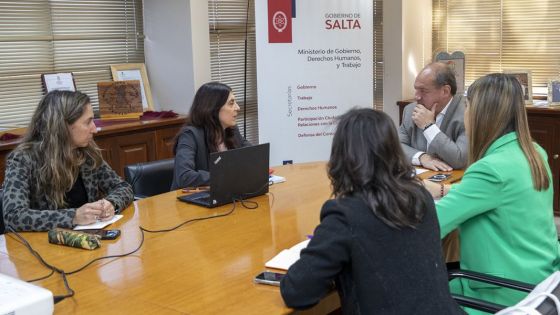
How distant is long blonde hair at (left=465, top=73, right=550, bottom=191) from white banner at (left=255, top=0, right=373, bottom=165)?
2433 millimetres

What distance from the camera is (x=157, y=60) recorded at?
16.2ft

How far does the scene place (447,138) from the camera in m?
3.28

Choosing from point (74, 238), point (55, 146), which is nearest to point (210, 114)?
point (55, 146)

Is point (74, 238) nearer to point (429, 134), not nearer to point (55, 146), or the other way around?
point (55, 146)

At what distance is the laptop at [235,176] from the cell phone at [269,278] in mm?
775

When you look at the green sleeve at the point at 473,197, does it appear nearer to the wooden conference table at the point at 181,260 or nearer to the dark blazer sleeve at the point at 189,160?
the wooden conference table at the point at 181,260

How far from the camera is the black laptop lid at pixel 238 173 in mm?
2596

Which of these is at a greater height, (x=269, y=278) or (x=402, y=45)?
(x=402, y=45)

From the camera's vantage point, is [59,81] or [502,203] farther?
[59,81]

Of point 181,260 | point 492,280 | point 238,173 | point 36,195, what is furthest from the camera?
point 238,173

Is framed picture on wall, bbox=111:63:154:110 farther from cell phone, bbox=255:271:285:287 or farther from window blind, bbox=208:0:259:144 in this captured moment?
cell phone, bbox=255:271:285:287

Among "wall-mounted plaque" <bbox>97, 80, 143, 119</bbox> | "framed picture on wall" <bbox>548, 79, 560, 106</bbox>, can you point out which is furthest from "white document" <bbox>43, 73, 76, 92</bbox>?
"framed picture on wall" <bbox>548, 79, 560, 106</bbox>

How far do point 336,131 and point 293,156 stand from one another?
117 inches

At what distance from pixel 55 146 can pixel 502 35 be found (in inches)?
161
